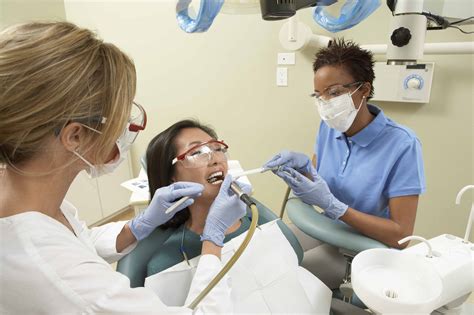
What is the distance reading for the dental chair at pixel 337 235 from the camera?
1.07 meters

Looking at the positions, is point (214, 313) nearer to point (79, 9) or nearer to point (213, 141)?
point (213, 141)

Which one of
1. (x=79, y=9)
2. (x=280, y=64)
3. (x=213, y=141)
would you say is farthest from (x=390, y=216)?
(x=79, y=9)

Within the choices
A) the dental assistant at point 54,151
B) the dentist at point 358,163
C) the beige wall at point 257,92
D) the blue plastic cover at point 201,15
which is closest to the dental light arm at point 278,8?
the blue plastic cover at point 201,15

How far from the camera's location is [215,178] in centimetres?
121

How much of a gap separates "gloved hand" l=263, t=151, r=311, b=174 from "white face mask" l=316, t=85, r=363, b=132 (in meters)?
0.24

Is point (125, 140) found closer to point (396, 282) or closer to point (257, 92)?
point (396, 282)

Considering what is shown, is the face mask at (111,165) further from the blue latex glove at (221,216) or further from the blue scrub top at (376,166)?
the blue scrub top at (376,166)

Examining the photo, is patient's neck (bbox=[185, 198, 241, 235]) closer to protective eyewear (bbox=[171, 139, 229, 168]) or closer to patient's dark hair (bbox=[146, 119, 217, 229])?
patient's dark hair (bbox=[146, 119, 217, 229])

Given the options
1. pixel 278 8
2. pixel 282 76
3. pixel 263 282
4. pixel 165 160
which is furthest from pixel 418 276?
pixel 282 76

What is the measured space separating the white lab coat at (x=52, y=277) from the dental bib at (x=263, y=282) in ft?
1.06

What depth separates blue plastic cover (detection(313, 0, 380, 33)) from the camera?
1.10 m

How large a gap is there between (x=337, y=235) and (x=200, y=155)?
574 millimetres

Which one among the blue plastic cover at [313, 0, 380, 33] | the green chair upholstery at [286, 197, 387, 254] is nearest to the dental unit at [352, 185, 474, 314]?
the green chair upholstery at [286, 197, 387, 254]

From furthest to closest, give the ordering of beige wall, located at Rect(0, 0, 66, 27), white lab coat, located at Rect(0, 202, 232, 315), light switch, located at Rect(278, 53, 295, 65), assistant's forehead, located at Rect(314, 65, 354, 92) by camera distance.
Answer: beige wall, located at Rect(0, 0, 66, 27), light switch, located at Rect(278, 53, 295, 65), assistant's forehead, located at Rect(314, 65, 354, 92), white lab coat, located at Rect(0, 202, 232, 315)
